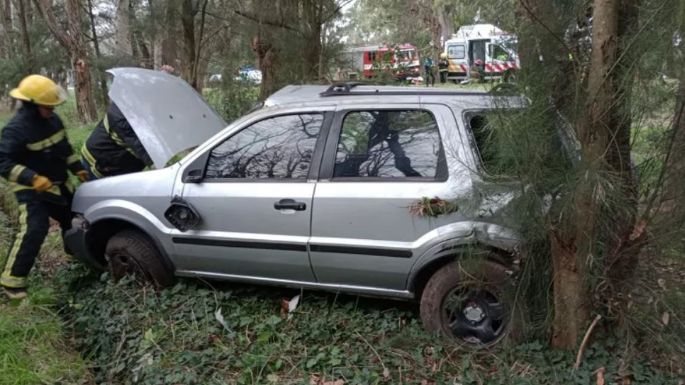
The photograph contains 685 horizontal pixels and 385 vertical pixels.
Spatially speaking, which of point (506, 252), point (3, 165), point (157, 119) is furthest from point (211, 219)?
point (506, 252)

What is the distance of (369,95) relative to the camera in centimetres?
405

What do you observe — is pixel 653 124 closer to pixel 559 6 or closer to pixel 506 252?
pixel 559 6

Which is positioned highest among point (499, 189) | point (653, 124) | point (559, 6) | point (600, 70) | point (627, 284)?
point (559, 6)

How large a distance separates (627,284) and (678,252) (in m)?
0.32

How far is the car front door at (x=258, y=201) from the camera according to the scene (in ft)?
13.1

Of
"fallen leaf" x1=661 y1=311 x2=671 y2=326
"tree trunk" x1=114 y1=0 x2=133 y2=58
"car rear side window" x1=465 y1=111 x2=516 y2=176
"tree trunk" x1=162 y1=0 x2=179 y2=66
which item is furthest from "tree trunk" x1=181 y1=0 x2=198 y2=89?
"fallen leaf" x1=661 y1=311 x2=671 y2=326

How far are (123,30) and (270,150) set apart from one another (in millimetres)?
15391

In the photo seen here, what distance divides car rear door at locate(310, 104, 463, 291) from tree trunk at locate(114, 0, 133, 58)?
13.0 metres

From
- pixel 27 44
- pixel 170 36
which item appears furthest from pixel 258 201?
pixel 27 44

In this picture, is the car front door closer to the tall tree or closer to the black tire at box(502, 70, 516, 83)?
the black tire at box(502, 70, 516, 83)

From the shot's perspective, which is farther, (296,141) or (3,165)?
(3,165)

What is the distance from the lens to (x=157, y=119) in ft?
15.8

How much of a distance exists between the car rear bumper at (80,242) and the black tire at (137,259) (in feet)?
0.59

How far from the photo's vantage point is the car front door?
158 inches
